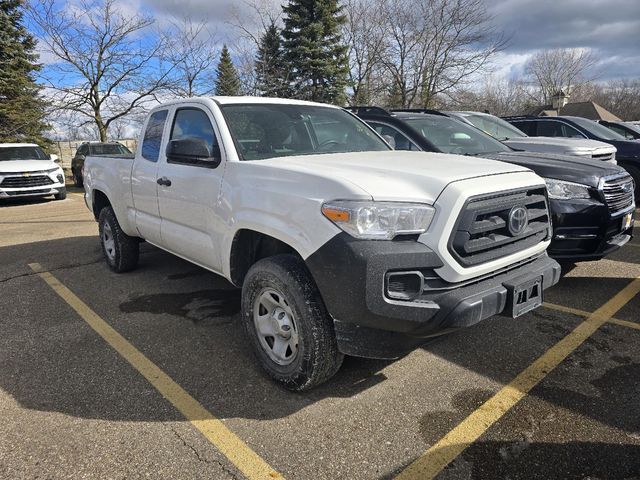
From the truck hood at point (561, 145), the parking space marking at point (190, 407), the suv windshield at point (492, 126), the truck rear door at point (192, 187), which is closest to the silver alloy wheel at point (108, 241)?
the parking space marking at point (190, 407)

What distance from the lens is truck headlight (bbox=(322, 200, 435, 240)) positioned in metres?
2.40

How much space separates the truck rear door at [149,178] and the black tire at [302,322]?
1876 mm

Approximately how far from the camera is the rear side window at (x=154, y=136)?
4418 mm

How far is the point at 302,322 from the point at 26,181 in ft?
43.4

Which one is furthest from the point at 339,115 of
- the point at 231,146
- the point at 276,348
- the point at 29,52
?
the point at 29,52

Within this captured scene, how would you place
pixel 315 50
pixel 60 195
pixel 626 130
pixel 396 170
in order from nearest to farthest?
pixel 396 170 → pixel 60 195 → pixel 626 130 → pixel 315 50

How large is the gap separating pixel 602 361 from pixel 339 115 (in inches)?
116

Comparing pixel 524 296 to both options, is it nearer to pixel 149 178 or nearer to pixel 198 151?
pixel 198 151

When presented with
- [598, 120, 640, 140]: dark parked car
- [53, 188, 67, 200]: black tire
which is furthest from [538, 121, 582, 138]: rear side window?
[53, 188, 67, 200]: black tire

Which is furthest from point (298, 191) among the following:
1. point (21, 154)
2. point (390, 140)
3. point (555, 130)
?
point (21, 154)

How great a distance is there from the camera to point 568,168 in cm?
438

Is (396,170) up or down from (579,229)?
up

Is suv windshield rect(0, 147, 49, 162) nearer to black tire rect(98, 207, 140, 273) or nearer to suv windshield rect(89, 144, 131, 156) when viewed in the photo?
suv windshield rect(89, 144, 131, 156)

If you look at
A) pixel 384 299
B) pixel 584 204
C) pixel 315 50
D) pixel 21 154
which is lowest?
pixel 384 299
